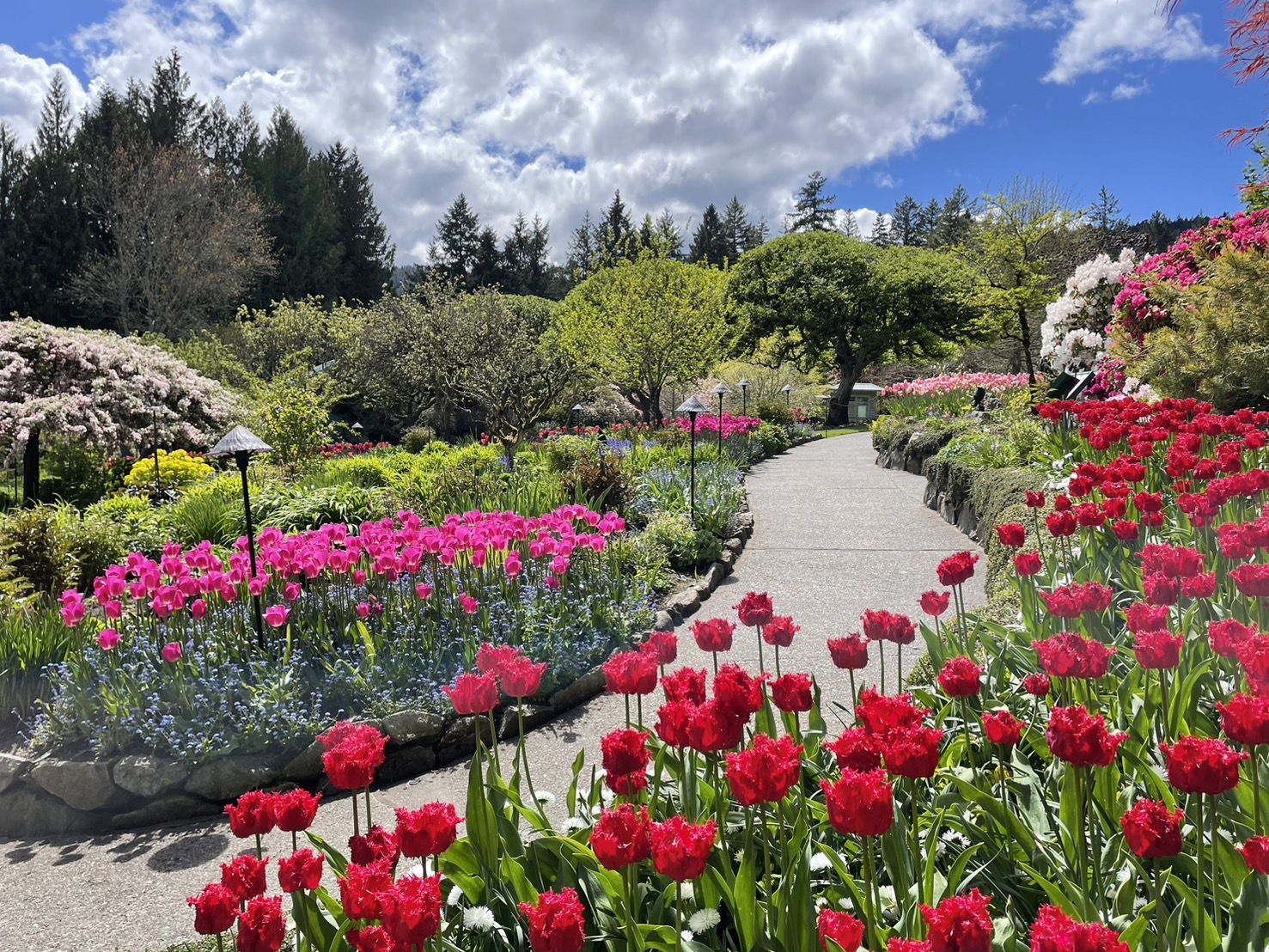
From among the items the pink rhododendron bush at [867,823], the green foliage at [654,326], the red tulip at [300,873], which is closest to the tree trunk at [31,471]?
the green foliage at [654,326]

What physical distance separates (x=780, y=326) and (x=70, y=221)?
82.1 ft

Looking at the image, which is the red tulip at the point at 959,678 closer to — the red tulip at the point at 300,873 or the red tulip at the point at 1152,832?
the red tulip at the point at 1152,832

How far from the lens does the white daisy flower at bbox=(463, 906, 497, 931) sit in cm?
162

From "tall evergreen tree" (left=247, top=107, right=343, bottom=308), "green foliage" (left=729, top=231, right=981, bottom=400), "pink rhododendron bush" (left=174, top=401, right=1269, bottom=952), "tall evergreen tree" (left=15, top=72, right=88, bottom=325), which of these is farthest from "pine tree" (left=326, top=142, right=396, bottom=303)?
"pink rhododendron bush" (left=174, top=401, right=1269, bottom=952)

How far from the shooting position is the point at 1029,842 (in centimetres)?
168

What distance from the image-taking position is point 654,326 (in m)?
16.4

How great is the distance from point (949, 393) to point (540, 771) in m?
16.3

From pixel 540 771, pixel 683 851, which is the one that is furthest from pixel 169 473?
pixel 683 851

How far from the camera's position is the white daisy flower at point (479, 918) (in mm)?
1624

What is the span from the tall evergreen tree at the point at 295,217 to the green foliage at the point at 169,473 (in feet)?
70.4

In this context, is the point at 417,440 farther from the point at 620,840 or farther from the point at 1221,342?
the point at 620,840

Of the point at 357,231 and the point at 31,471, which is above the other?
the point at 357,231

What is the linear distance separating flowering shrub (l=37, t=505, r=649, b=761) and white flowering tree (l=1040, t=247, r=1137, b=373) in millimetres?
9172

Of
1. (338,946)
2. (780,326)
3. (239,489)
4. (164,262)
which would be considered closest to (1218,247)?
(338,946)
